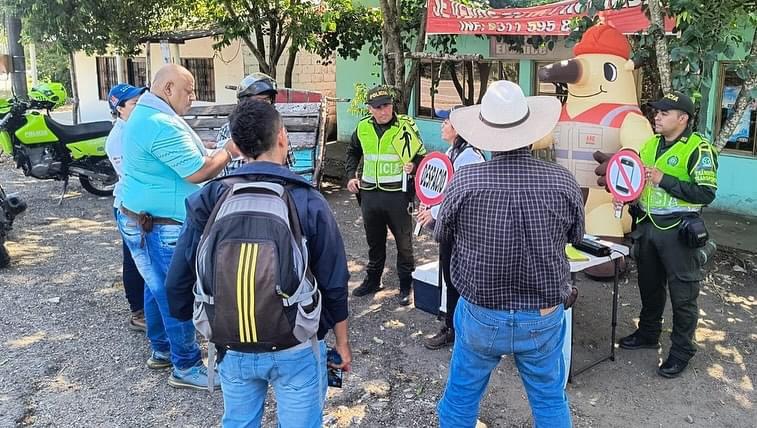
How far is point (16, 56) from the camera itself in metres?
10.5

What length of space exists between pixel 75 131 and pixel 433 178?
20.7 feet

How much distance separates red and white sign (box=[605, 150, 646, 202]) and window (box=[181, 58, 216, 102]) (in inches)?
419

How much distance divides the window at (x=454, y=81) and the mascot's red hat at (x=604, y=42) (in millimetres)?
4482

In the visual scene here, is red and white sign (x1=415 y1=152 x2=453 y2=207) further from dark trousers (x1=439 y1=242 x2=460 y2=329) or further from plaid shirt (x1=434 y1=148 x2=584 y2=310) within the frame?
plaid shirt (x1=434 y1=148 x2=584 y2=310)

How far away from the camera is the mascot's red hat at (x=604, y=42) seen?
5.24 metres

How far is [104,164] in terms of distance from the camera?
342 inches

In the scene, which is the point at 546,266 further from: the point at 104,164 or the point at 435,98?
the point at 435,98

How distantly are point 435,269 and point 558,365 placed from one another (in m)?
1.85

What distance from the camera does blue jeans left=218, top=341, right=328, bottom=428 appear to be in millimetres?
2221

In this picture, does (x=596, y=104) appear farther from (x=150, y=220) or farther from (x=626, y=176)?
(x=150, y=220)

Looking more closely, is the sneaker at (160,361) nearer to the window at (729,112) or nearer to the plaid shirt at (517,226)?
the plaid shirt at (517,226)

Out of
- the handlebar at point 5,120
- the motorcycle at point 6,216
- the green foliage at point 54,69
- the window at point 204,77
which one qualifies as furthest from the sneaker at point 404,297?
the green foliage at point 54,69

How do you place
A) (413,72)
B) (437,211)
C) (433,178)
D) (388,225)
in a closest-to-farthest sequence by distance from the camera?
(437,211), (433,178), (388,225), (413,72)

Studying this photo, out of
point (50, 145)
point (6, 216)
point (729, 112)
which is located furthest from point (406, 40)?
point (6, 216)
